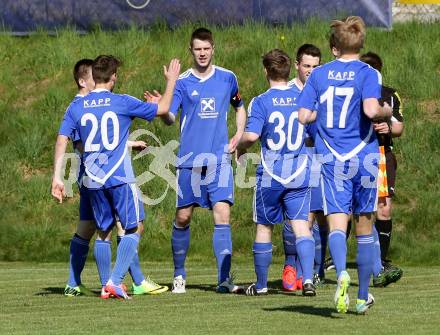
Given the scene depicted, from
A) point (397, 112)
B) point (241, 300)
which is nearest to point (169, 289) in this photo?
point (241, 300)

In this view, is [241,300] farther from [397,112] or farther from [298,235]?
[397,112]

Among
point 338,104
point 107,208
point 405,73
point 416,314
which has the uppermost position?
point 405,73

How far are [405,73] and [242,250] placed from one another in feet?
13.3

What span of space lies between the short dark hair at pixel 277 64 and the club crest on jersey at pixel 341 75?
1845 mm

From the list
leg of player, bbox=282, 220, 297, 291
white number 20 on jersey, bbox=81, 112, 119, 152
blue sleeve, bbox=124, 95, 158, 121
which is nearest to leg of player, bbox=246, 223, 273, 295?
leg of player, bbox=282, 220, 297, 291

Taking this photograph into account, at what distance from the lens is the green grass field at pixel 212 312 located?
29.4 ft

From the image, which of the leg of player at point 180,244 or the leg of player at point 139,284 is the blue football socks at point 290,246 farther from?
the leg of player at point 139,284

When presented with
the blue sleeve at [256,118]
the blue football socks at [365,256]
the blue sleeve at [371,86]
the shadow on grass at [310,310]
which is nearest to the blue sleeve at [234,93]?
the blue sleeve at [256,118]

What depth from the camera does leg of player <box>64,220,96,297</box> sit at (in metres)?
11.6

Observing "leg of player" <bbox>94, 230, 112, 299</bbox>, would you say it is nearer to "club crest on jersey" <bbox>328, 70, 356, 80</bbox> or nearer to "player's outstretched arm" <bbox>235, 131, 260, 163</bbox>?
"player's outstretched arm" <bbox>235, 131, 260, 163</bbox>

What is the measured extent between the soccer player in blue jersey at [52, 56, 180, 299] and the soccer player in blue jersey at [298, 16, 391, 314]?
5.96ft

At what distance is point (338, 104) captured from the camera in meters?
9.62

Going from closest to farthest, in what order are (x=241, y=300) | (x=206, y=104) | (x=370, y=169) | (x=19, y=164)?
(x=370, y=169) < (x=241, y=300) < (x=206, y=104) < (x=19, y=164)

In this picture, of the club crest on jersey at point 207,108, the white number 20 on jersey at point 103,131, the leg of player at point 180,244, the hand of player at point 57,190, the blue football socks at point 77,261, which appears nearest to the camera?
the hand of player at point 57,190
